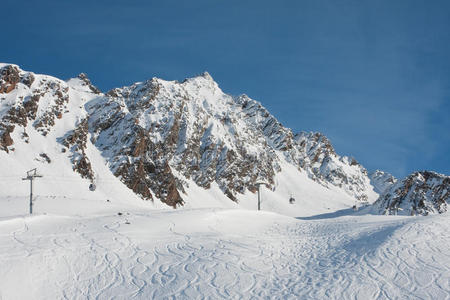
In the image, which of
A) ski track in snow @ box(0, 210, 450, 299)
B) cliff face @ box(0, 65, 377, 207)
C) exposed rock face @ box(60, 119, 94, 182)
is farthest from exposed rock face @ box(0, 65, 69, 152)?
ski track in snow @ box(0, 210, 450, 299)

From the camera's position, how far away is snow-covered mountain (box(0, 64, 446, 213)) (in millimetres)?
71688

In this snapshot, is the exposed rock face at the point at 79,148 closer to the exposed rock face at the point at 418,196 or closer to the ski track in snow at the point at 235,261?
the ski track in snow at the point at 235,261

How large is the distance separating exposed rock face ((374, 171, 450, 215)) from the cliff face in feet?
140

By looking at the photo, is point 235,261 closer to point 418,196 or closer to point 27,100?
point 418,196

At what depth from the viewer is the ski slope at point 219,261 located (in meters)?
13.7

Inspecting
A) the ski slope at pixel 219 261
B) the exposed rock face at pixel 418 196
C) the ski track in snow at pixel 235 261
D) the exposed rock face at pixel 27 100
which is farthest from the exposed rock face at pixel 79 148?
the exposed rock face at pixel 418 196

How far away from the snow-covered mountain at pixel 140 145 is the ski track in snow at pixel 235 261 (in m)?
43.3

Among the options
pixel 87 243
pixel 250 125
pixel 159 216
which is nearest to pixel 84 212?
pixel 159 216

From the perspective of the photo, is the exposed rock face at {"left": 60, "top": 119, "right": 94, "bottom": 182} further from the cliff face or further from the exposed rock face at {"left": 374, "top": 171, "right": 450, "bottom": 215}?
the exposed rock face at {"left": 374, "top": 171, "right": 450, "bottom": 215}

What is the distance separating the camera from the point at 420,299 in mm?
12391

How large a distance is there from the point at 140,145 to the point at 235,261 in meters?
73.8

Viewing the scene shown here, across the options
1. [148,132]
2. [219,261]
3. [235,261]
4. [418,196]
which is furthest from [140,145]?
[235,261]

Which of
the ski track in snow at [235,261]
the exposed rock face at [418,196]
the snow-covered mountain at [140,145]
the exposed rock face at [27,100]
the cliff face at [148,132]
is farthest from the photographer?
the cliff face at [148,132]

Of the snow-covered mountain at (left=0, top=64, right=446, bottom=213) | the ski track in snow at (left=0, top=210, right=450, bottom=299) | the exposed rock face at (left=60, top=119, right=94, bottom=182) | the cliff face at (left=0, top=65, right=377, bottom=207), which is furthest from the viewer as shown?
the cliff face at (left=0, top=65, right=377, bottom=207)
